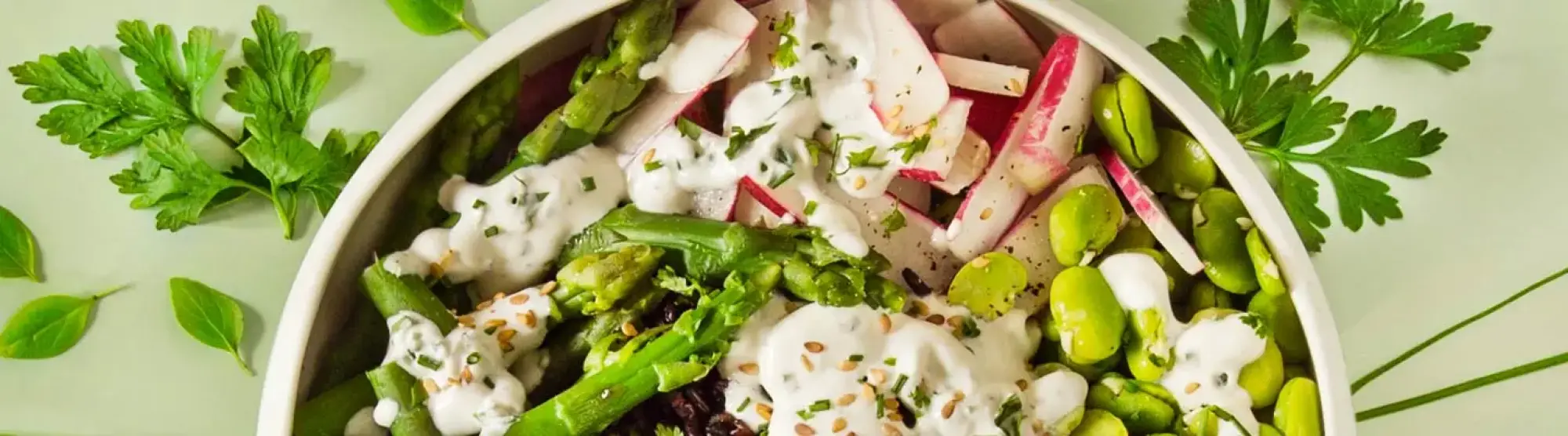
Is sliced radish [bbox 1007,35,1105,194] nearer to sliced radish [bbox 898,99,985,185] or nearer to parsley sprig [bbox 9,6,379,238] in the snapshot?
sliced radish [bbox 898,99,985,185]

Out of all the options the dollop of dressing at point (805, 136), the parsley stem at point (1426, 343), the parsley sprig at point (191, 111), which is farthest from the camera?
the parsley stem at point (1426, 343)

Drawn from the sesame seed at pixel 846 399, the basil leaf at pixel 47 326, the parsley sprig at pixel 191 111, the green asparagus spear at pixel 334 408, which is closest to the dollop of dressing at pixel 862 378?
the sesame seed at pixel 846 399

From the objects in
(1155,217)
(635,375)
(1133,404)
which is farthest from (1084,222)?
(635,375)

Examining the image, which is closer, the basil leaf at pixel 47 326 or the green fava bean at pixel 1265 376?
the green fava bean at pixel 1265 376

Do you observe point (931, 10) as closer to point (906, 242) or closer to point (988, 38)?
point (988, 38)

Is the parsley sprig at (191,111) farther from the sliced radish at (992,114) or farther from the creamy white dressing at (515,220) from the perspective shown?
the sliced radish at (992,114)

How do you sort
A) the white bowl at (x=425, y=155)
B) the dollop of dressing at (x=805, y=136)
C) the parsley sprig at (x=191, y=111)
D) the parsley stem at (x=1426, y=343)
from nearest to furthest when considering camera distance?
the white bowl at (x=425, y=155) < the dollop of dressing at (x=805, y=136) < the parsley sprig at (x=191, y=111) < the parsley stem at (x=1426, y=343)
